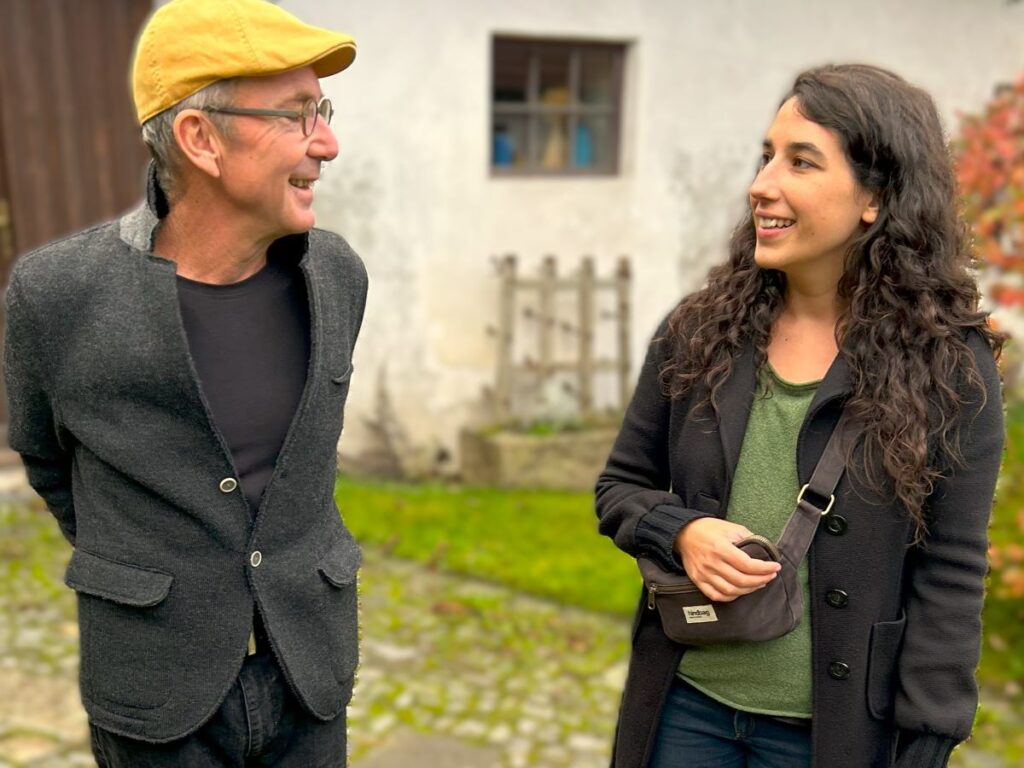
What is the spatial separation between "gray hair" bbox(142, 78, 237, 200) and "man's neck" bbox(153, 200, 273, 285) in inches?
2.1

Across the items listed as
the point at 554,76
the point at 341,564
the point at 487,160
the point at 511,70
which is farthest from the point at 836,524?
the point at 554,76

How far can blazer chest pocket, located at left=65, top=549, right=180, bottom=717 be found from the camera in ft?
6.17

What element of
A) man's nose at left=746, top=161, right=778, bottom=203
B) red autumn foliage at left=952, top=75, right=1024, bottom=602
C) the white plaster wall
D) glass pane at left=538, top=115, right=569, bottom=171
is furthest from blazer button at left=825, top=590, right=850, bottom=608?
glass pane at left=538, top=115, right=569, bottom=171

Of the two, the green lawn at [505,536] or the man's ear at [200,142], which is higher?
the man's ear at [200,142]

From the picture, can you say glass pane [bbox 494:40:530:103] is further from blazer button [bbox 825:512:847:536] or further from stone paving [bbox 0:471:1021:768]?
blazer button [bbox 825:512:847:536]

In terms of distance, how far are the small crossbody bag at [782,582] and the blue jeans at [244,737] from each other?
79 cm

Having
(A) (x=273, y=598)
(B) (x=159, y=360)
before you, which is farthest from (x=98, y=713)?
(B) (x=159, y=360)

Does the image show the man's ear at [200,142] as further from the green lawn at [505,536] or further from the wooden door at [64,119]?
the wooden door at [64,119]

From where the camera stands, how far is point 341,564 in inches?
Result: 82.0

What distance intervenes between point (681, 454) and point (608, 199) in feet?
18.0

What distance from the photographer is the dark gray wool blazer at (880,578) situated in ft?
6.37

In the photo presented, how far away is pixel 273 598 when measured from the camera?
6.47 ft

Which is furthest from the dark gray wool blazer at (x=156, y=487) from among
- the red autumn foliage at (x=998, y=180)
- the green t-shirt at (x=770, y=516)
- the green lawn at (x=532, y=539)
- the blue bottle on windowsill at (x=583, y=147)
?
the blue bottle on windowsill at (x=583, y=147)

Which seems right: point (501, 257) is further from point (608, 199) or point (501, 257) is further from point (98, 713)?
point (98, 713)
